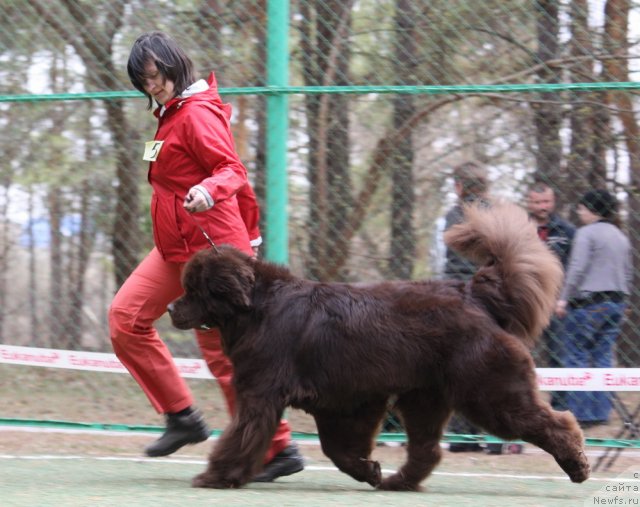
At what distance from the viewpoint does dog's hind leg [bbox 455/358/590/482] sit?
14.4 feet

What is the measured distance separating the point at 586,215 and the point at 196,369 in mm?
2722

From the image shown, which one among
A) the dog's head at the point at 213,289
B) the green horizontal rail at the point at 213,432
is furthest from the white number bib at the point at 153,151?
the green horizontal rail at the point at 213,432

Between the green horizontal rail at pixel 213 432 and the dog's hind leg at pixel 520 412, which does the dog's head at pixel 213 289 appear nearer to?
the dog's hind leg at pixel 520 412

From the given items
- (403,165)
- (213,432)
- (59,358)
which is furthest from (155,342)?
(403,165)

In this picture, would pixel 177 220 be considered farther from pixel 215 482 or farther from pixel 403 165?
pixel 403 165

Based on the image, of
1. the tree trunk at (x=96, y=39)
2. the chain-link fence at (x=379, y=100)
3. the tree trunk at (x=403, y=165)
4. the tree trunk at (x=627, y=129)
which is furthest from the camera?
the tree trunk at (x=96, y=39)

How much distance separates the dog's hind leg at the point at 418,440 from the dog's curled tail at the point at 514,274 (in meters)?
0.55

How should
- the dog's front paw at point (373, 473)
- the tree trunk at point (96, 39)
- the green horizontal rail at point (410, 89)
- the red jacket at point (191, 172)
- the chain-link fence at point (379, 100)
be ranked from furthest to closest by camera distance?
1. the tree trunk at point (96, 39)
2. the chain-link fence at point (379, 100)
3. the green horizontal rail at point (410, 89)
4. the dog's front paw at point (373, 473)
5. the red jacket at point (191, 172)

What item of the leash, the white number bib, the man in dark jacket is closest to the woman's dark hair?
the white number bib

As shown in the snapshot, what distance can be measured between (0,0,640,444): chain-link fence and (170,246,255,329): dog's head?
1.81 meters

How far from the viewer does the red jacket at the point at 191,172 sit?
465 centimetres

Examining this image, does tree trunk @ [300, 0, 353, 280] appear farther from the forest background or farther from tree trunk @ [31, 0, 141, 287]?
tree trunk @ [31, 0, 141, 287]

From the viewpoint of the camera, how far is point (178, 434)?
4.93 m

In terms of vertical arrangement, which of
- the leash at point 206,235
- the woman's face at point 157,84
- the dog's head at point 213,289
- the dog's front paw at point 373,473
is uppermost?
the woman's face at point 157,84
